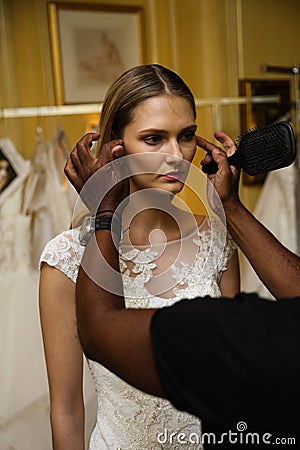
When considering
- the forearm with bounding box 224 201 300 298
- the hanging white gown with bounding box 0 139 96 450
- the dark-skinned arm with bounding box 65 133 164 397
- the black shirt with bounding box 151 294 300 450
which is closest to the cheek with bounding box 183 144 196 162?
the forearm with bounding box 224 201 300 298

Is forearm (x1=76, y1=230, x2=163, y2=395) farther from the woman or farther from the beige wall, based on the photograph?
the beige wall

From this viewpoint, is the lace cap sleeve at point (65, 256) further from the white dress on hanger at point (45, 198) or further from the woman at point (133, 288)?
the white dress on hanger at point (45, 198)

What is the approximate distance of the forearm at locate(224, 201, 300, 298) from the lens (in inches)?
34.6

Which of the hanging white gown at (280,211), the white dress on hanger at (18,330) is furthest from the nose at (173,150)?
the hanging white gown at (280,211)

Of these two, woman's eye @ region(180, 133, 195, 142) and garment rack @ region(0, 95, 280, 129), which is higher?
garment rack @ region(0, 95, 280, 129)

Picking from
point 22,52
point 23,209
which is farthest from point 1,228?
point 22,52

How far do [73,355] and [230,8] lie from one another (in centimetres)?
149

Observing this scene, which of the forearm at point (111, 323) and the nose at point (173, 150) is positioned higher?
the nose at point (173, 150)

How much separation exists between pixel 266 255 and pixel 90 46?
4.26 feet

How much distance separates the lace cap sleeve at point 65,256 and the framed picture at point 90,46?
1.03 m

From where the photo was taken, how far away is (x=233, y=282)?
1107 millimetres

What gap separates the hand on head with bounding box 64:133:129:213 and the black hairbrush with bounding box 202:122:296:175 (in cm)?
22

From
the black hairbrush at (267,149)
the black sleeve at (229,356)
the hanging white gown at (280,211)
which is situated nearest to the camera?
the black sleeve at (229,356)

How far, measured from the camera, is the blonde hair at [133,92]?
3.27 ft
